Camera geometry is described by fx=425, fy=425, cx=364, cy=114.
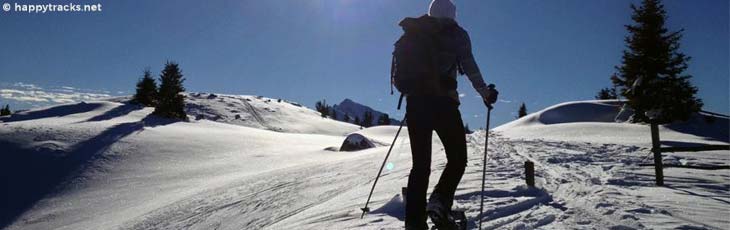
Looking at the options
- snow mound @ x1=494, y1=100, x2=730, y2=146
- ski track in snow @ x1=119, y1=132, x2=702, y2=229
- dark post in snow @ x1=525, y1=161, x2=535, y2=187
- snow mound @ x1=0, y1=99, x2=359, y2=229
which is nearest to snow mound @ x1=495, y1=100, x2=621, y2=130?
snow mound @ x1=494, y1=100, x2=730, y2=146

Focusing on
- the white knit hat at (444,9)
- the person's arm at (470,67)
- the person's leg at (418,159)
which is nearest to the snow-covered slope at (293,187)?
the person's leg at (418,159)

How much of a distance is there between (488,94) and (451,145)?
2.29ft

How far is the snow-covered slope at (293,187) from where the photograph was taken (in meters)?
5.28

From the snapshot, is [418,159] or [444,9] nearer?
[418,159]

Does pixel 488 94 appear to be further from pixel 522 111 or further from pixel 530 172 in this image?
pixel 522 111

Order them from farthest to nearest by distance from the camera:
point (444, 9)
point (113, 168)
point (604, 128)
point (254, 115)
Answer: point (254, 115), point (604, 128), point (113, 168), point (444, 9)

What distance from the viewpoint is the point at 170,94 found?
4959 cm

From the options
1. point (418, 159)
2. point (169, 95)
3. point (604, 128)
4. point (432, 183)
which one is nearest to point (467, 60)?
point (418, 159)

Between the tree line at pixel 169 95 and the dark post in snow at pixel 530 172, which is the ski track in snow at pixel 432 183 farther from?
the tree line at pixel 169 95

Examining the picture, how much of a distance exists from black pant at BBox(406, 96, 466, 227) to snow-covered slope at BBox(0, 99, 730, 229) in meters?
0.73

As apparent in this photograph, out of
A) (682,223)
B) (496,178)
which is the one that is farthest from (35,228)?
(682,223)

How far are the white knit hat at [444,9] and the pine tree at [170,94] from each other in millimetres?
48765

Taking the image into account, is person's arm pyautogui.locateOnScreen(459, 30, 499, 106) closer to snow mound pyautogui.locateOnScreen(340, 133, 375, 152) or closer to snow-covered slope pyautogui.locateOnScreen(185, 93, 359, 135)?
snow mound pyautogui.locateOnScreen(340, 133, 375, 152)

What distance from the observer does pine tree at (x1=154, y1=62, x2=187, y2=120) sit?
1881 inches
